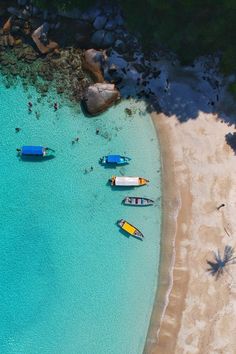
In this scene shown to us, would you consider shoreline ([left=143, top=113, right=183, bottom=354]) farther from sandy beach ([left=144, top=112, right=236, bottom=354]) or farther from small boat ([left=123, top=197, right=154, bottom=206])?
small boat ([left=123, top=197, right=154, bottom=206])

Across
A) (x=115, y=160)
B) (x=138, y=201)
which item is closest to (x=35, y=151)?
(x=115, y=160)

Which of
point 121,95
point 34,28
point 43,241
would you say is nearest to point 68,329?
point 43,241

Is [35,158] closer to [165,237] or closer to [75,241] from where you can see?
[75,241]

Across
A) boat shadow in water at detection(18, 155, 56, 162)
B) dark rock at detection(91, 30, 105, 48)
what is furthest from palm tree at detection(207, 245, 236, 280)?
dark rock at detection(91, 30, 105, 48)

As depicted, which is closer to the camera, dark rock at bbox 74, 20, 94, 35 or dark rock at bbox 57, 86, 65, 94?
dark rock at bbox 57, 86, 65, 94

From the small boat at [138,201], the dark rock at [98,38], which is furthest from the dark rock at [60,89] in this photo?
the small boat at [138,201]

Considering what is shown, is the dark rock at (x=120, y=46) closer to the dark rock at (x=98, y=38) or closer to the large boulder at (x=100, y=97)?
the dark rock at (x=98, y=38)
